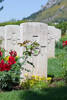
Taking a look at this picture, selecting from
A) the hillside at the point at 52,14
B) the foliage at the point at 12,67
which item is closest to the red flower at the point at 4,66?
the foliage at the point at 12,67

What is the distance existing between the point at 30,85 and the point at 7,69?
0.79 metres

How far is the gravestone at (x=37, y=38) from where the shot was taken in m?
6.10

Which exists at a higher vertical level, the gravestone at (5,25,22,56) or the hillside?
the hillside

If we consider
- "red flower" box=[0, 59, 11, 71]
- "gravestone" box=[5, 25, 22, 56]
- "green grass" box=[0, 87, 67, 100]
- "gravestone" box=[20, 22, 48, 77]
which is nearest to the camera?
"green grass" box=[0, 87, 67, 100]

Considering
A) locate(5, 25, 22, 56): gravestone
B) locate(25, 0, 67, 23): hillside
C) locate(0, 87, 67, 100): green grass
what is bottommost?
locate(0, 87, 67, 100): green grass

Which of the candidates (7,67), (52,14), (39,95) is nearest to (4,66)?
(7,67)

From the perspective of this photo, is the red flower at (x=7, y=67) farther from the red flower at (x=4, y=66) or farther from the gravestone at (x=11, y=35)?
the gravestone at (x=11, y=35)

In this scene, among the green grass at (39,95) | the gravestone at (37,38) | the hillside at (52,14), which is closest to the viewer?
the green grass at (39,95)

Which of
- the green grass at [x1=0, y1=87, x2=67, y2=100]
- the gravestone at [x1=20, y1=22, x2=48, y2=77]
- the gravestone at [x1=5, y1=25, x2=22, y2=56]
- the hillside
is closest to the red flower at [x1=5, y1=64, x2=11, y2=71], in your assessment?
the green grass at [x1=0, y1=87, x2=67, y2=100]

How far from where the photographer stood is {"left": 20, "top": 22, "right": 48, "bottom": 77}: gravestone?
6102 mm

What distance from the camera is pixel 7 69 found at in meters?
5.34

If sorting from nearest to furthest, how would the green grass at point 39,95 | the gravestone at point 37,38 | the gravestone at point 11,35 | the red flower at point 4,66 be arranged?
the green grass at point 39,95, the red flower at point 4,66, the gravestone at point 37,38, the gravestone at point 11,35

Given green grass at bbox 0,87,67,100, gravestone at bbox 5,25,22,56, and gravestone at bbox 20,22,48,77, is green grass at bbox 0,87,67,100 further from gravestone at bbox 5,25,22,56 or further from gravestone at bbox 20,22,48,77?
gravestone at bbox 5,25,22,56

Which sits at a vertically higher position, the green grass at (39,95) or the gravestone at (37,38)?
the gravestone at (37,38)
